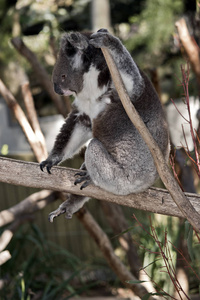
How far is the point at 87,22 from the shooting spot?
10.2m

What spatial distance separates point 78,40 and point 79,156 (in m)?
1.67

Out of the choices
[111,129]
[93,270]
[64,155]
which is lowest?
[93,270]

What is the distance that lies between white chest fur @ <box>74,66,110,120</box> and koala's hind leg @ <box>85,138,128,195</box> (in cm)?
17

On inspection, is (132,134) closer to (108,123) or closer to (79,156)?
(108,123)

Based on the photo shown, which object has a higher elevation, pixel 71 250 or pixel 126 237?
pixel 126 237

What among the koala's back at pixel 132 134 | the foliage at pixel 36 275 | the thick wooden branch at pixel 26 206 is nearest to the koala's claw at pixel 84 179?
the koala's back at pixel 132 134

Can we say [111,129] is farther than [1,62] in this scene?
No

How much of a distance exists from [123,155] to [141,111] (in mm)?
236

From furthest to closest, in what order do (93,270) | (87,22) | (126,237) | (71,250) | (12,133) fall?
1. (87,22)
2. (12,133)
3. (71,250)
4. (93,270)
5. (126,237)

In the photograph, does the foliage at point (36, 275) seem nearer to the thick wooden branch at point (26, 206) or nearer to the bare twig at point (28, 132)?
the thick wooden branch at point (26, 206)

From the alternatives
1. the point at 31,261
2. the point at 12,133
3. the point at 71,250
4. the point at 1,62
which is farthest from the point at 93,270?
the point at 1,62

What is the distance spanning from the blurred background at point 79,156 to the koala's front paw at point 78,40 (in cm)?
38

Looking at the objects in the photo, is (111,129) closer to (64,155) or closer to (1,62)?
(64,155)

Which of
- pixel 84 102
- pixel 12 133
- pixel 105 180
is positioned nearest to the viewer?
pixel 105 180
